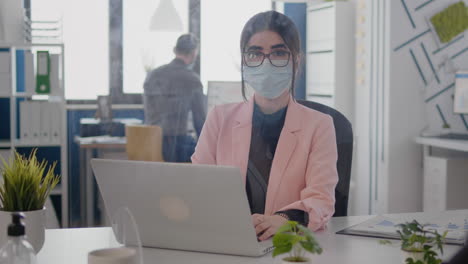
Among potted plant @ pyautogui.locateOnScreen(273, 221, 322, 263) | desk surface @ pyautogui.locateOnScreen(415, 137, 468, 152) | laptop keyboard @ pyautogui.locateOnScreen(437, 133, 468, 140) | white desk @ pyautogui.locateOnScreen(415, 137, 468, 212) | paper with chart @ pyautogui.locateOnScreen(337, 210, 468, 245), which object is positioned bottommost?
white desk @ pyautogui.locateOnScreen(415, 137, 468, 212)

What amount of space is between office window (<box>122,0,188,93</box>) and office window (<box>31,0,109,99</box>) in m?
0.15

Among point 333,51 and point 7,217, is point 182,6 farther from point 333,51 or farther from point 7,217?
point 7,217

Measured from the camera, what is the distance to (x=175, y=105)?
14.7 ft

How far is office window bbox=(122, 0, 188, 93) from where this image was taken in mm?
5148

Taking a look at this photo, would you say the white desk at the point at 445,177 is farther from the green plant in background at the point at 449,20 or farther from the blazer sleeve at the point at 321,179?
the blazer sleeve at the point at 321,179

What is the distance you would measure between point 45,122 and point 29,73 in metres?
0.32

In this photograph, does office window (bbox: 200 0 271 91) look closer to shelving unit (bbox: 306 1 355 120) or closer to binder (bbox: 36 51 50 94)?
shelving unit (bbox: 306 1 355 120)

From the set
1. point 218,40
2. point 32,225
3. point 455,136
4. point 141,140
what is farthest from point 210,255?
point 218,40

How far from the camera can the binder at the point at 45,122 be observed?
4395 mm

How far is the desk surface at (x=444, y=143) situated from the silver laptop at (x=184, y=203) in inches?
108

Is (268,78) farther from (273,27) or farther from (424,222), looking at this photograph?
(424,222)

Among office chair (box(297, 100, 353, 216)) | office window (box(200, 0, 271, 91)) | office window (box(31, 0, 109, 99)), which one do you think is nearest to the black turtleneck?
office chair (box(297, 100, 353, 216))

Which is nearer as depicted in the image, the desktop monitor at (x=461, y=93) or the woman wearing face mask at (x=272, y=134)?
the woman wearing face mask at (x=272, y=134)

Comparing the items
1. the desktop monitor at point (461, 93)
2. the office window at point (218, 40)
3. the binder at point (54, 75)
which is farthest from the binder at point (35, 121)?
the desktop monitor at point (461, 93)
